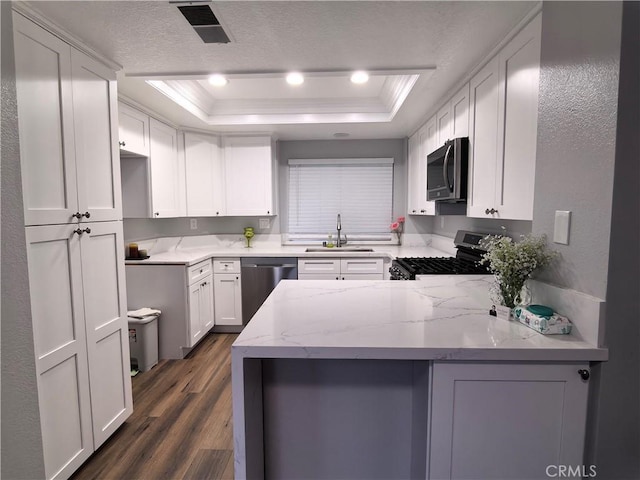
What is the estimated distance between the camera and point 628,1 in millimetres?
903

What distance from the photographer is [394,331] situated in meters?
1.11

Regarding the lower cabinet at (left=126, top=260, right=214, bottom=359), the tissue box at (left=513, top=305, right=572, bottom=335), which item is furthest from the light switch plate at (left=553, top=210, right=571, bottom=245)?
the lower cabinet at (left=126, top=260, right=214, bottom=359)

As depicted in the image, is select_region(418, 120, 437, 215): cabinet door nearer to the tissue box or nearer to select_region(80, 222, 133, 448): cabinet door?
the tissue box

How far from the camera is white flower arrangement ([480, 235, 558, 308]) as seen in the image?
1.19 meters

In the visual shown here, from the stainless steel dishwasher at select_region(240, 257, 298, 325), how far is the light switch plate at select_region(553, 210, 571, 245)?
2574mm

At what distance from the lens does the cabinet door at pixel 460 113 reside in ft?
7.08

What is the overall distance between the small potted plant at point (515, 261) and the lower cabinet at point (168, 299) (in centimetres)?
254

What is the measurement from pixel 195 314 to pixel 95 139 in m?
1.84

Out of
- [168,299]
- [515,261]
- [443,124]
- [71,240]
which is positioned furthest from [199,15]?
[168,299]

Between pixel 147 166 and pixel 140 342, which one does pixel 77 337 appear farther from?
pixel 147 166

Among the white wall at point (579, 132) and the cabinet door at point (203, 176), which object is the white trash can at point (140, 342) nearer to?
the cabinet door at point (203, 176)

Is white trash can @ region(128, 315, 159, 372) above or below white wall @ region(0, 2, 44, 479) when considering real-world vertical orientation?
below

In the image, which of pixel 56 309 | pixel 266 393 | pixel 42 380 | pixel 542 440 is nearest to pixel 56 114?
pixel 56 309

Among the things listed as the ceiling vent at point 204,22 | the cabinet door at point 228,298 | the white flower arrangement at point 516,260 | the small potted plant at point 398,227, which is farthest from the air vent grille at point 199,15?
the small potted plant at point 398,227
